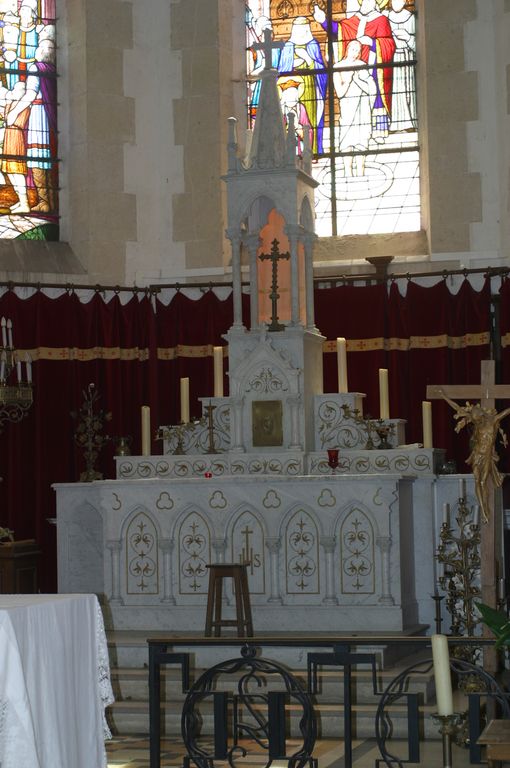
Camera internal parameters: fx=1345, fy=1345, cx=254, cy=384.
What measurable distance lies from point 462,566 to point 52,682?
4.51 m

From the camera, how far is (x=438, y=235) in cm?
1334

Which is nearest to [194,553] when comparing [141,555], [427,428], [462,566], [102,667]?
[141,555]

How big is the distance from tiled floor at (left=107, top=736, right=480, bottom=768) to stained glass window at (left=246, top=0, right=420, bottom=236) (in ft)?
22.2

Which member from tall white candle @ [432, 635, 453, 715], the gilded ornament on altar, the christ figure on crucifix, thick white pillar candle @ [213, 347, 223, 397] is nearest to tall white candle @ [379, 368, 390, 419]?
thick white pillar candle @ [213, 347, 223, 397]

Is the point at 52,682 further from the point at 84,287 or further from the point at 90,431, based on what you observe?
the point at 84,287

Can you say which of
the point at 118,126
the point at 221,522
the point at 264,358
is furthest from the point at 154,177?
the point at 221,522

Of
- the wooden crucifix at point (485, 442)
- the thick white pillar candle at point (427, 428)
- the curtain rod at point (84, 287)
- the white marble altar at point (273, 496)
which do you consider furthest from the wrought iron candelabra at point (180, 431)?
the wooden crucifix at point (485, 442)

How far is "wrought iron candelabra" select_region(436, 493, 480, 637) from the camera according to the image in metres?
Answer: 9.72

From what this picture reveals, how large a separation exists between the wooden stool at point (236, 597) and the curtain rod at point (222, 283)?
4112 millimetres

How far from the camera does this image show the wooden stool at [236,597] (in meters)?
9.80

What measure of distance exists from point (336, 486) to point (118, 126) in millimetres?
5284

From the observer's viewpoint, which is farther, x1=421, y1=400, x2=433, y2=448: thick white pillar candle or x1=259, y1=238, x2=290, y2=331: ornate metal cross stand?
x1=259, y1=238, x2=290, y2=331: ornate metal cross stand

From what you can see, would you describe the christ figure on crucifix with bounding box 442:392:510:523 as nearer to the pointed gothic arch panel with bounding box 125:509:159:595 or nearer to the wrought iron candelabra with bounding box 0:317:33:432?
the pointed gothic arch panel with bounding box 125:509:159:595

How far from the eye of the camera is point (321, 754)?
8281 millimetres
